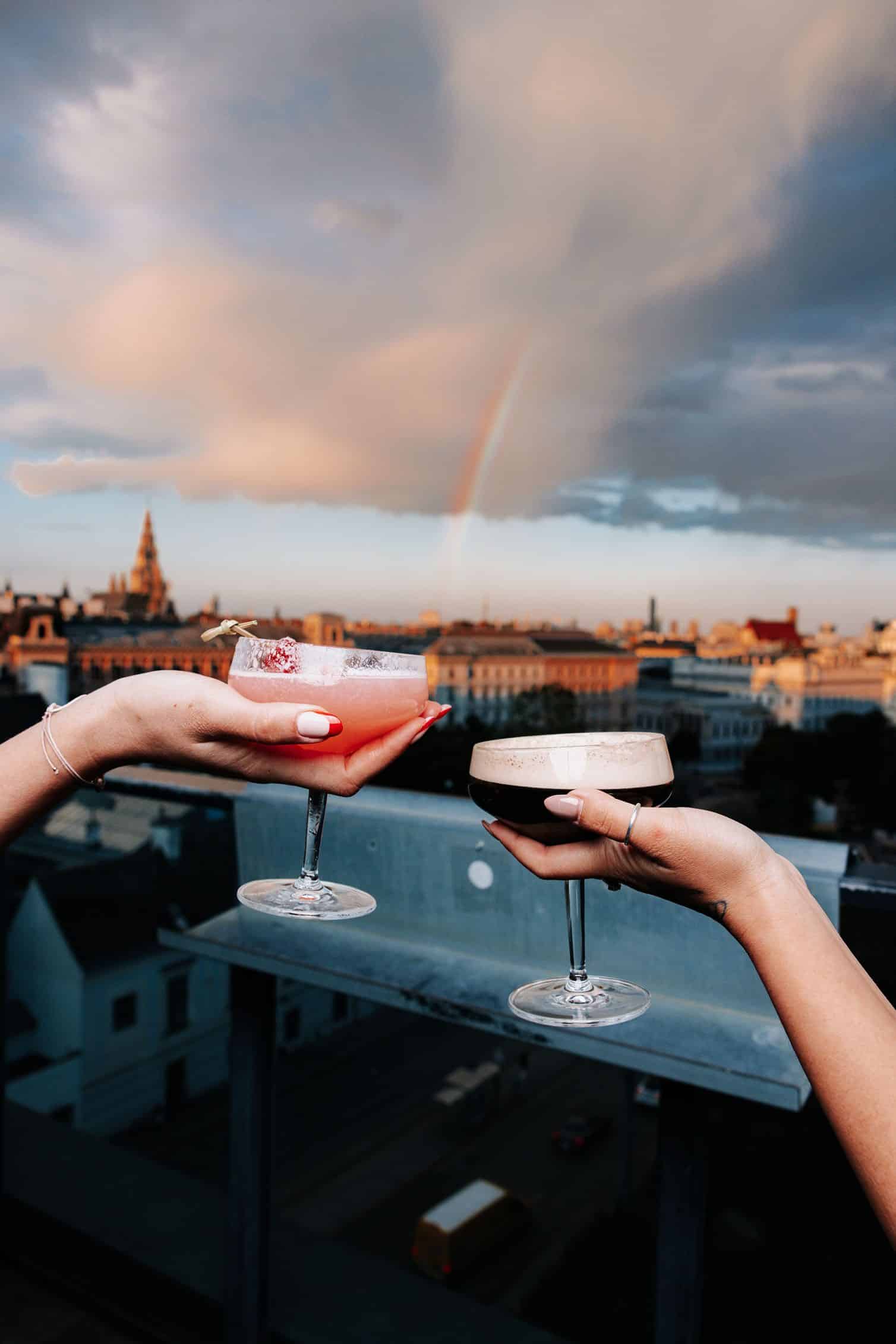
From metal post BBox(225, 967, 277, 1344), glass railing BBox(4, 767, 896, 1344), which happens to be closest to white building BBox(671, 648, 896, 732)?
glass railing BBox(4, 767, 896, 1344)

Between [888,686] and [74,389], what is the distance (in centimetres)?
4218

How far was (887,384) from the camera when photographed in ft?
169

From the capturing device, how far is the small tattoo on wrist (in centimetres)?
56

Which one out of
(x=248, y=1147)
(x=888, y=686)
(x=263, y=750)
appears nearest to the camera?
(x=263, y=750)

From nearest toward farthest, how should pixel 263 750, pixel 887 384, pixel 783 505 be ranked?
pixel 263 750, pixel 887 384, pixel 783 505

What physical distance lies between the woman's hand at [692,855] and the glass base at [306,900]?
0.27 m

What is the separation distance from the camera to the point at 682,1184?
46.8 inches

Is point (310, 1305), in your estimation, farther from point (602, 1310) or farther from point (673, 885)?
point (602, 1310)

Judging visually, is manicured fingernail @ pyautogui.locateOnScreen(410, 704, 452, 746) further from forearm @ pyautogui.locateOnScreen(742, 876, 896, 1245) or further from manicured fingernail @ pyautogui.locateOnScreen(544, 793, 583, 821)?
forearm @ pyautogui.locateOnScreen(742, 876, 896, 1245)

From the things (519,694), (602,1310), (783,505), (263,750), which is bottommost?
(602,1310)

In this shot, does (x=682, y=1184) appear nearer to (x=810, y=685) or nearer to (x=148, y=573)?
(x=810, y=685)

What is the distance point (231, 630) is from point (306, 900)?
24cm

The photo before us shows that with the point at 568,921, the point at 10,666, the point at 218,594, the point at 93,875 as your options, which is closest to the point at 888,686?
the point at 218,594

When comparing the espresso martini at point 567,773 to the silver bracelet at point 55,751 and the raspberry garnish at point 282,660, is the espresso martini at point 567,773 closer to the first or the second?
the raspberry garnish at point 282,660
